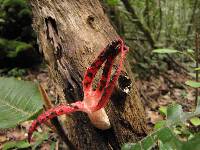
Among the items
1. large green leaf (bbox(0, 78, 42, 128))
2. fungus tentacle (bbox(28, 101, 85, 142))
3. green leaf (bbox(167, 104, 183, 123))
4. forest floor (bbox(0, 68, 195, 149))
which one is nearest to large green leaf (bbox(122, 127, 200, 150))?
green leaf (bbox(167, 104, 183, 123))

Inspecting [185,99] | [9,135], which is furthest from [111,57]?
[185,99]

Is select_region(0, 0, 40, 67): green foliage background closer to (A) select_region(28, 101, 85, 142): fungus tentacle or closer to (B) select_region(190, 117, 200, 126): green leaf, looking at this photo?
(B) select_region(190, 117, 200, 126): green leaf

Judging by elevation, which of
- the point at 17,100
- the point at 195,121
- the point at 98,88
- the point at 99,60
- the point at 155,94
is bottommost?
the point at 155,94

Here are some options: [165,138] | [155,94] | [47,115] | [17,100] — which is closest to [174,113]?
[165,138]

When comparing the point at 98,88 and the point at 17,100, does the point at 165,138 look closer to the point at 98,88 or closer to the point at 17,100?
the point at 98,88

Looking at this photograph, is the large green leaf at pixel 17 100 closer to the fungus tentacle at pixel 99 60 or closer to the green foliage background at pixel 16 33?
the fungus tentacle at pixel 99 60

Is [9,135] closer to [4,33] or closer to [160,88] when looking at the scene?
[160,88]
